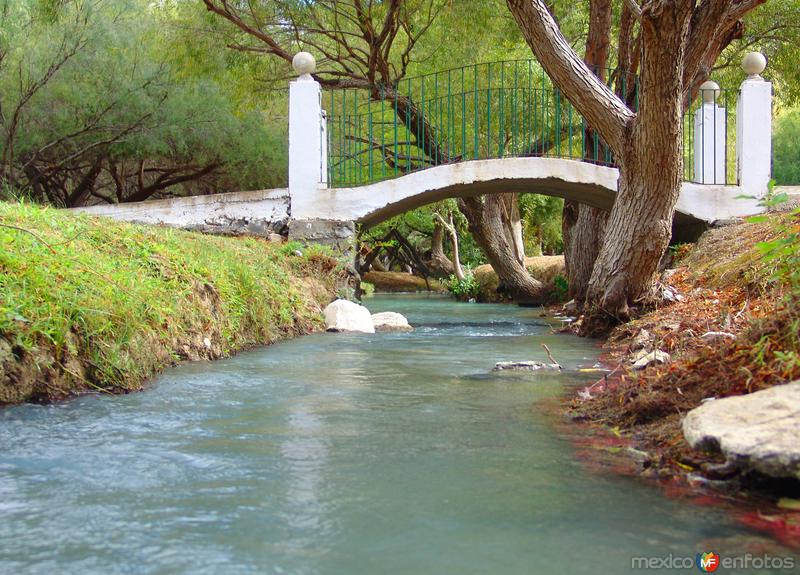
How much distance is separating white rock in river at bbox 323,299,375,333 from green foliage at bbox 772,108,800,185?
1947 cm

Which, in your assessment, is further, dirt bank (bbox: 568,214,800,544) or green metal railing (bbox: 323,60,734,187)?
green metal railing (bbox: 323,60,734,187)

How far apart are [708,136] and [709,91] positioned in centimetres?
64

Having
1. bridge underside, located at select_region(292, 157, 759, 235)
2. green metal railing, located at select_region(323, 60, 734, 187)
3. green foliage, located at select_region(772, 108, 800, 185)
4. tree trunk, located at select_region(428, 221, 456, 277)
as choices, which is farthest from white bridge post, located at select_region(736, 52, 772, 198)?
green foliage, located at select_region(772, 108, 800, 185)

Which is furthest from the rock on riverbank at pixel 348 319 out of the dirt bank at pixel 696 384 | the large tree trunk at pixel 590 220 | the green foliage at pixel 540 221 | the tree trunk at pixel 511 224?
the green foliage at pixel 540 221

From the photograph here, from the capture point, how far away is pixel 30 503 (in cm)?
243

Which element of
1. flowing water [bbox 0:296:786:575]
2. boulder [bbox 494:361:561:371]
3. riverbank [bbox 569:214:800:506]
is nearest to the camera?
flowing water [bbox 0:296:786:575]

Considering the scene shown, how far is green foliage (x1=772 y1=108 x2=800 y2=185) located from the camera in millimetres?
23844

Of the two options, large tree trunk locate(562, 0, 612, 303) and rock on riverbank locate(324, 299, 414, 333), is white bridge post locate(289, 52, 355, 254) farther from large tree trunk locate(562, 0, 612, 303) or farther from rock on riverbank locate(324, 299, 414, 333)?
large tree trunk locate(562, 0, 612, 303)

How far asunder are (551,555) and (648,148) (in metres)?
5.57

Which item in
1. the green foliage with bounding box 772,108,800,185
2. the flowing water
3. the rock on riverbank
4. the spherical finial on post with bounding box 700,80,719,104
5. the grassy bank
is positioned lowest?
the flowing water

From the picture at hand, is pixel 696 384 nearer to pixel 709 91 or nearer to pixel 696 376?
pixel 696 376

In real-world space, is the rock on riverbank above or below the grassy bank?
below

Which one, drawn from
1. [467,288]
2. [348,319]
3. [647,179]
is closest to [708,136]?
[647,179]

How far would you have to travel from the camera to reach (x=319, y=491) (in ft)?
8.49
